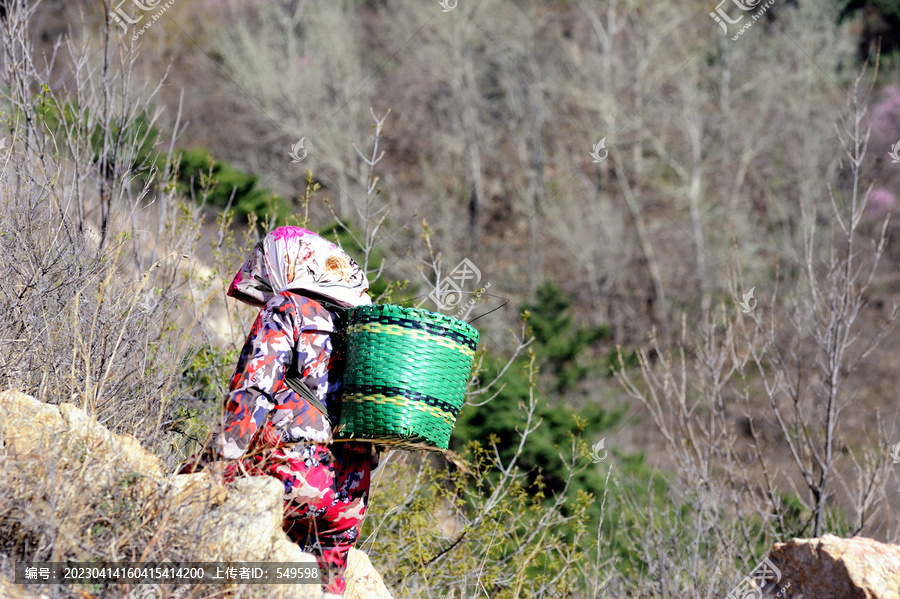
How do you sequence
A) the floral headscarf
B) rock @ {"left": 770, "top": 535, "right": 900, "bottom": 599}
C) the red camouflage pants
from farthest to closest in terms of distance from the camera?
1. rock @ {"left": 770, "top": 535, "right": 900, "bottom": 599}
2. the floral headscarf
3. the red camouflage pants

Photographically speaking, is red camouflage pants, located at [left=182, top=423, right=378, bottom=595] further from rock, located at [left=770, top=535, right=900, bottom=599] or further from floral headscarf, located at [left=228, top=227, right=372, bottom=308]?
rock, located at [left=770, top=535, right=900, bottom=599]

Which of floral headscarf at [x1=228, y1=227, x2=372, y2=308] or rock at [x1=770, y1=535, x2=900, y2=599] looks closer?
floral headscarf at [x1=228, y1=227, x2=372, y2=308]

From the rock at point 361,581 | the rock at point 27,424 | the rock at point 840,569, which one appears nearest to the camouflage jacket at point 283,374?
the rock at point 27,424

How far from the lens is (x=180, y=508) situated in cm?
251

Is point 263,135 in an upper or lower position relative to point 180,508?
lower

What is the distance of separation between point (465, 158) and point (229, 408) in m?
25.2

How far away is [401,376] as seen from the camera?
8.22 feet

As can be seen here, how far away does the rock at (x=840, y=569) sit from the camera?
10.7 ft

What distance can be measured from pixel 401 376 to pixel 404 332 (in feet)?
0.43

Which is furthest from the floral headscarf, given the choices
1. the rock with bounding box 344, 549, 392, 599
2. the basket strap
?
the rock with bounding box 344, 549, 392, 599

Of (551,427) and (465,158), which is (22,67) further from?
(465,158)

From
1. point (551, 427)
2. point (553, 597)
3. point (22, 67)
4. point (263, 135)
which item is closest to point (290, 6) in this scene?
point (263, 135)

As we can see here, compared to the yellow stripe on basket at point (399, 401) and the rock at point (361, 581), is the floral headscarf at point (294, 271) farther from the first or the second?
the rock at point (361, 581)

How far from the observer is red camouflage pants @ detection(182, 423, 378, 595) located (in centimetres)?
261
